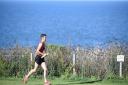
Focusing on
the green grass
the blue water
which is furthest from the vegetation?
the blue water

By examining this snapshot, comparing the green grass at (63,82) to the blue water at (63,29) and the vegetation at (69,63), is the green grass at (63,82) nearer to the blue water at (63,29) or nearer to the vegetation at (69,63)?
the vegetation at (69,63)

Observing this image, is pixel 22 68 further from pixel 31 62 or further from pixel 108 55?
pixel 108 55

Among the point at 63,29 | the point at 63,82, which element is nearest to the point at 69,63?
the point at 63,82

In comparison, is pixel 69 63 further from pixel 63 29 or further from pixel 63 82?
pixel 63 29

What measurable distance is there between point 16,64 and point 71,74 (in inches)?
87.5

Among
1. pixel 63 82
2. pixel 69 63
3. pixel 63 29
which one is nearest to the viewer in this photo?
pixel 63 82

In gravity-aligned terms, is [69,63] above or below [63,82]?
above

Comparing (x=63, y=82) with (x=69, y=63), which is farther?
(x=69, y=63)

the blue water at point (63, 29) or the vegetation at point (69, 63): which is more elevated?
the blue water at point (63, 29)

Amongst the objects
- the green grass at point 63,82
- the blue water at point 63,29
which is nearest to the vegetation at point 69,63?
the green grass at point 63,82

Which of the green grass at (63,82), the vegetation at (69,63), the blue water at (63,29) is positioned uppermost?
the blue water at (63,29)

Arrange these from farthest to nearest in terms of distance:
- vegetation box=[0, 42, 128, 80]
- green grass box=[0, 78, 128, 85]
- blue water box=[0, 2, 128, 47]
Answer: blue water box=[0, 2, 128, 47] < vegetation box=[0, 42, 128, 80] < green grass box=[0, 78, 128, 85]

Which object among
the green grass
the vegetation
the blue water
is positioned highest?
the blue water

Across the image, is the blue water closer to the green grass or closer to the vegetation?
the vegetation
